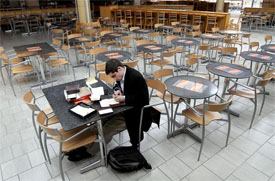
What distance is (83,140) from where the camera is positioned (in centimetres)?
203

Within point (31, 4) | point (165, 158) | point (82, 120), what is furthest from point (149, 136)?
point (31, 4)

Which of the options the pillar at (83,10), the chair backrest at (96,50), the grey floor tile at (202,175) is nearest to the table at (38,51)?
the chair backrest at (96,50)

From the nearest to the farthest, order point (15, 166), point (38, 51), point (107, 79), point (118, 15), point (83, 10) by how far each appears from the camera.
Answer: point (15, 166), point (107, 79), point (38, 51), point (83, 10), point (118, 15)

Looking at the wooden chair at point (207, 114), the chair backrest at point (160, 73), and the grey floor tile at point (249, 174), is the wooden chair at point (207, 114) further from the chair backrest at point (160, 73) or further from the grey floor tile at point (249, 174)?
the chair backrest at point (160, 73)

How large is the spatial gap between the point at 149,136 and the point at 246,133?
1415 millimetres

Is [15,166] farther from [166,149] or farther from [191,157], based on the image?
[191,157]

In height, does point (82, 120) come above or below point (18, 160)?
above

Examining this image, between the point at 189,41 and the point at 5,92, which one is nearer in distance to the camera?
the point at 5,92

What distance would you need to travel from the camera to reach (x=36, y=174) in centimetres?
218

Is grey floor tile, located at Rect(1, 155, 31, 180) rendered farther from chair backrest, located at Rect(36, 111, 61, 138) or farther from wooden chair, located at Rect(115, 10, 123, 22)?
wooden chair, located at Rect(115, 10, 123, 22)

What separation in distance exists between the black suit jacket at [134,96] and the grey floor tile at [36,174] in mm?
1052

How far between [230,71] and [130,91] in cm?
179

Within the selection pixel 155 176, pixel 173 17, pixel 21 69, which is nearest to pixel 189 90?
pixel 155 176

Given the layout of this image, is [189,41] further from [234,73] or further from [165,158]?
[165,158]
